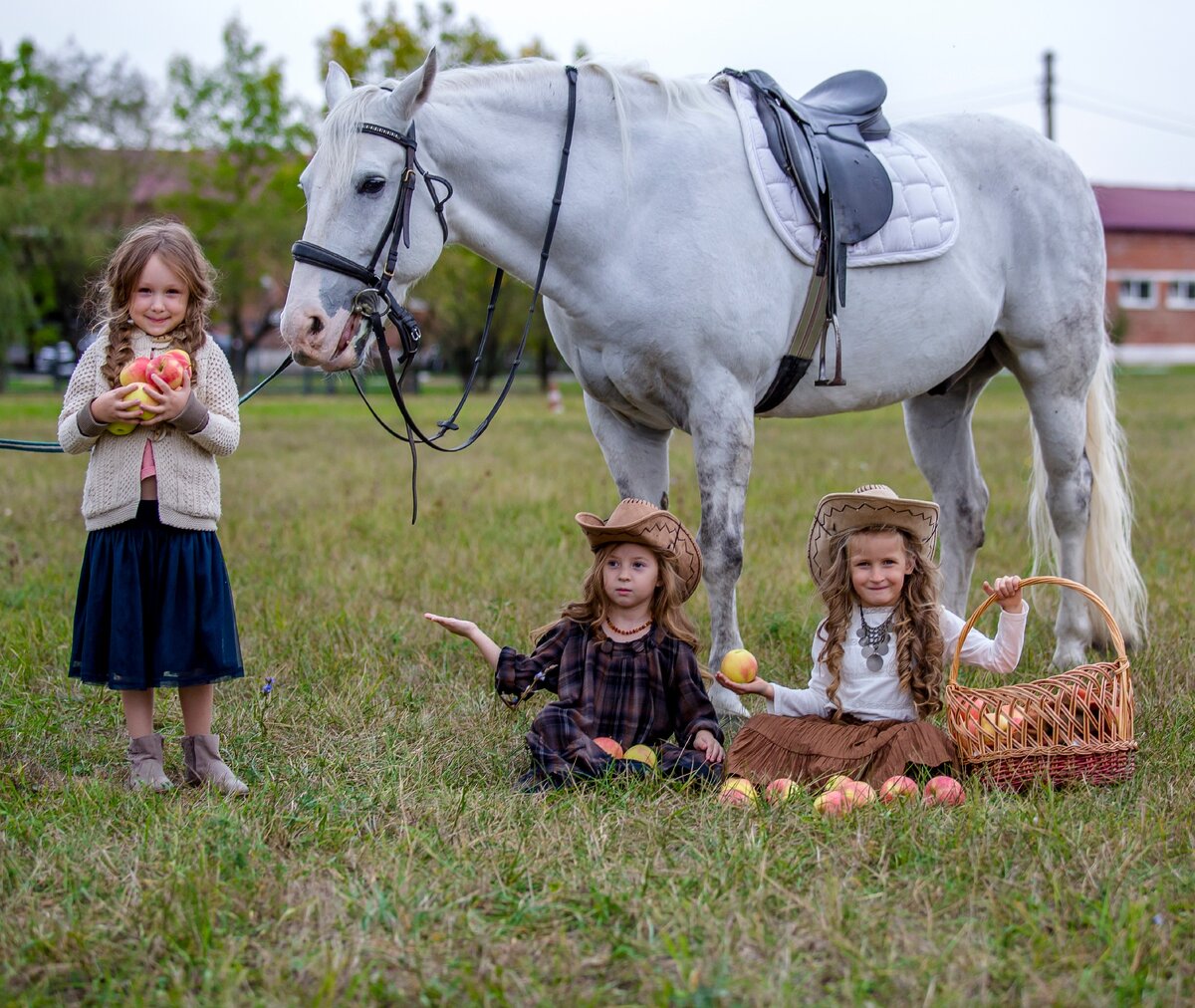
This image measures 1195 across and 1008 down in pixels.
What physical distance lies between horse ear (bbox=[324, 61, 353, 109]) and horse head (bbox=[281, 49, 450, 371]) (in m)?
0.28

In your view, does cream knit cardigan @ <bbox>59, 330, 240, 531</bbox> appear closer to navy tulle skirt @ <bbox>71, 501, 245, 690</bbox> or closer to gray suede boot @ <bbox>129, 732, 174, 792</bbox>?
navy tulle skirt @ <bbox>71, 501, 245, 690</bbox>

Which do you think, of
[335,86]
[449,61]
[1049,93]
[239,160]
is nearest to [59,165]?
[239,160]

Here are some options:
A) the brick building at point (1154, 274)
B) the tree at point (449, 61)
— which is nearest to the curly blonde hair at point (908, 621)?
the tree at point (449, 61)

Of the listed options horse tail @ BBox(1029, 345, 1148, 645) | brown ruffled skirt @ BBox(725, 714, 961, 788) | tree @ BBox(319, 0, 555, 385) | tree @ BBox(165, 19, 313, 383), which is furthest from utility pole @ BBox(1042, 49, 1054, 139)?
brown ruffled skirt @ BBox(725, 714, 961, 788)

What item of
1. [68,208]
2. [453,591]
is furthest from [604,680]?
[68,208]

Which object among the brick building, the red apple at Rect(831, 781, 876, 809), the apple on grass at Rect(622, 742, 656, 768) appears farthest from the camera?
the brick building

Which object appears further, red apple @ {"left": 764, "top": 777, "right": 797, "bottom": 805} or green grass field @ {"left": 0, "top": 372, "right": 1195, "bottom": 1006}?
red apple @ {"left": 764, "top": 777, "right": 797, "bottom": 805}

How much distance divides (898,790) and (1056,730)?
0.50 m

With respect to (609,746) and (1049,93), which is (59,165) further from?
(609,746)

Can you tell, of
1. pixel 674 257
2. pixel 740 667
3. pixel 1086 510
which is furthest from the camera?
pixel 1086 510

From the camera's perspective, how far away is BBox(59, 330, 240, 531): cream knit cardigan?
3211 millimetres

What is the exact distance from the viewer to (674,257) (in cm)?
368

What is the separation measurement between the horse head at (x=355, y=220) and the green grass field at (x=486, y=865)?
4.11 feet

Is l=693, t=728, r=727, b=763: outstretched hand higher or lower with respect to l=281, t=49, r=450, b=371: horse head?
lower
